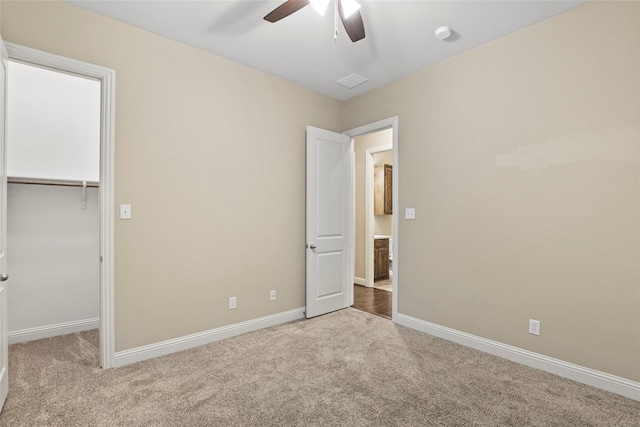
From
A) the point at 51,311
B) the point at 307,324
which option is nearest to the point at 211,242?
the point at 307,324

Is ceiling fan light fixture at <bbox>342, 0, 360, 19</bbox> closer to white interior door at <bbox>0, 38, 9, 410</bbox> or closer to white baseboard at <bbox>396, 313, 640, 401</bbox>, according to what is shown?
white interior door at <bbox>0, 38, 9, 410</bbox>

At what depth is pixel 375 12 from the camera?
2.38m

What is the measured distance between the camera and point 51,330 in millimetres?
3051

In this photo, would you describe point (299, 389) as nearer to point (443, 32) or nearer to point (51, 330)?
point (51, 330)

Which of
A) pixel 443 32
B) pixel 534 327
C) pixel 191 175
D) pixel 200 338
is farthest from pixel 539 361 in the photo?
pixel 191 175

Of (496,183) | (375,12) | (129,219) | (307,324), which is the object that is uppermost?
(375,12)

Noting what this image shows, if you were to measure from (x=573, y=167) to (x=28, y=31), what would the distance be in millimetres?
3961

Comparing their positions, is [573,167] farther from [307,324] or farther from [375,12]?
[307,324]

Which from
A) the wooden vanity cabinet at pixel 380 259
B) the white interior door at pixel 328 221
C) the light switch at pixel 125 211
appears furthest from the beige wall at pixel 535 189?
the light switch at pixel 125 211

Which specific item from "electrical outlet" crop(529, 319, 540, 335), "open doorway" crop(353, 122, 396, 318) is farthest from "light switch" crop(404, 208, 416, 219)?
"open doorway" crop(353, 122, 396, 318)

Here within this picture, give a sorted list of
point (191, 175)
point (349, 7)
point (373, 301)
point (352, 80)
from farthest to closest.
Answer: point (373, 301)
point (352, 80)
point (191, 175)
point (349, 7)

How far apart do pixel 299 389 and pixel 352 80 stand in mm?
3052

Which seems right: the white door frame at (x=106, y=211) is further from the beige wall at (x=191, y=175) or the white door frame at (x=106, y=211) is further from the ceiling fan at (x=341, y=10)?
the ceiling fan at (x=341, y=10)

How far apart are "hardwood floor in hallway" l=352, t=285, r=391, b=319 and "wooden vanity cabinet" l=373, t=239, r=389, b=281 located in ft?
1.86
